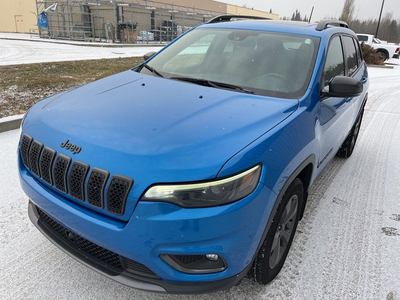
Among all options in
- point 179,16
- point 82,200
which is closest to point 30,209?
point 82,200

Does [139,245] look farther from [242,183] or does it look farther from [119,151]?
[242,183]

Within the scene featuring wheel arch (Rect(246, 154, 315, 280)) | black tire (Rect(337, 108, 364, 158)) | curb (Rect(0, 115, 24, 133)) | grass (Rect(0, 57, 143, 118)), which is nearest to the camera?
wheel arch (Rect(246, 154, 315, 280))

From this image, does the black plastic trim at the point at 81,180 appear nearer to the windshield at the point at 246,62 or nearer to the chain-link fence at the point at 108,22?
the windshield at the point at 246,62

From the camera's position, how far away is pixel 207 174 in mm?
1596

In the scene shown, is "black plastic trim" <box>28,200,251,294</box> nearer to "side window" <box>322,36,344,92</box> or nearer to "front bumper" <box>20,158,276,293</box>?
"front bumper" <box>20,158,276,293</box>

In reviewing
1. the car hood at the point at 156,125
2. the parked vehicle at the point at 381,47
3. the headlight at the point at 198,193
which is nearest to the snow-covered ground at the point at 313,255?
the headlight at the point at 198,193

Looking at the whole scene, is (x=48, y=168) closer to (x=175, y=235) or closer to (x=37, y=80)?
(x=175, y=235)

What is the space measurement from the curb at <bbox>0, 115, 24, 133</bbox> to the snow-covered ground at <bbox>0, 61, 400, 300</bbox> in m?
0.79

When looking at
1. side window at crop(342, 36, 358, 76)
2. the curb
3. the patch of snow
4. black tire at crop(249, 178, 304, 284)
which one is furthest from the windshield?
the patch of snow

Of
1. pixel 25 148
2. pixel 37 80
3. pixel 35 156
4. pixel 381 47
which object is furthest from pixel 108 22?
pixel 35 156

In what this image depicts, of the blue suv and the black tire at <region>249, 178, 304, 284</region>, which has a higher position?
the blue suv

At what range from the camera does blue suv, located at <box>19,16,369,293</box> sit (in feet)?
5.23

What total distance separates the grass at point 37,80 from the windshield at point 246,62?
11.5ft

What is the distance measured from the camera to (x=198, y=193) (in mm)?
1592
